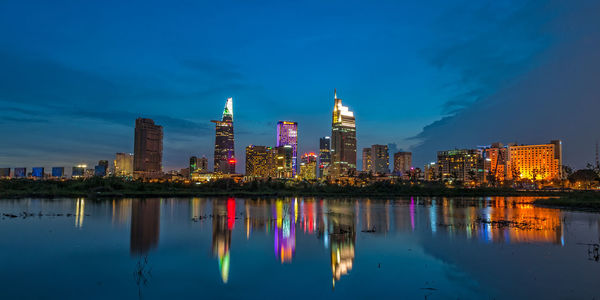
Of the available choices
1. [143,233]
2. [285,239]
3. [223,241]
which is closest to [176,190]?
[143,233]

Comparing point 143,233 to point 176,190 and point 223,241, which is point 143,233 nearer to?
point 223,241

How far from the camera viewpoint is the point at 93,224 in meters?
29.5

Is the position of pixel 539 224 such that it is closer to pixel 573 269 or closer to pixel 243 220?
pixel 573 269

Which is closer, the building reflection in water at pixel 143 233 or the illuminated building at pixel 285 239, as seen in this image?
the illuminated building at pixel 285 239

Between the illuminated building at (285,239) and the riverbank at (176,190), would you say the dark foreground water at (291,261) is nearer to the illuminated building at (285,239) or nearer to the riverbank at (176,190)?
the illuminated building at (285,239)

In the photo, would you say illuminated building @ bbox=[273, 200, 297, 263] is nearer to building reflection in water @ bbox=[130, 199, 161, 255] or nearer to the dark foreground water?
the dark foreground water

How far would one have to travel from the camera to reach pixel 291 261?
18656mm

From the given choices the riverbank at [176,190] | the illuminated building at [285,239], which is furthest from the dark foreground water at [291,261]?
the riverbank at [176,190]

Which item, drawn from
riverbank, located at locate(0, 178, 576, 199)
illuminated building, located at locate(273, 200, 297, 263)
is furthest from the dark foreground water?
riverbank, located at locate(0, 178, 576, 199)

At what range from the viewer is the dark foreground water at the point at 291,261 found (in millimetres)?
13875

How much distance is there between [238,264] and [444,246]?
488 inches

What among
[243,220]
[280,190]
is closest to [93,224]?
[243,220]

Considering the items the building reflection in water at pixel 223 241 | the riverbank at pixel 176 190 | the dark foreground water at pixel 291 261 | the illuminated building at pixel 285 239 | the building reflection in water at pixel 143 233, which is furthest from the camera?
the riverbank at pixel 176 190

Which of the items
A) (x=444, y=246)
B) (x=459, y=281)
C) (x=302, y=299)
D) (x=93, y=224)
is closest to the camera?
(x=302, y=299)
